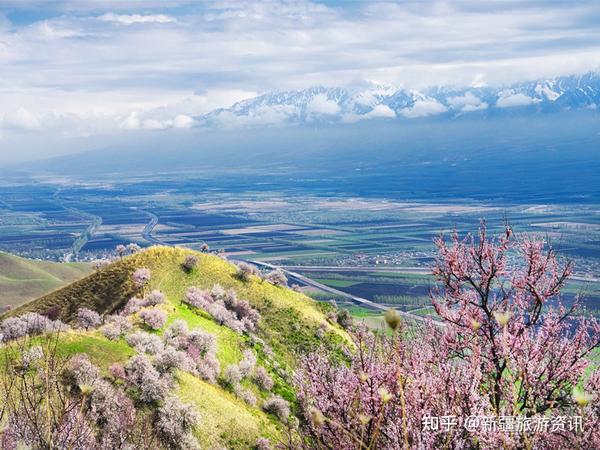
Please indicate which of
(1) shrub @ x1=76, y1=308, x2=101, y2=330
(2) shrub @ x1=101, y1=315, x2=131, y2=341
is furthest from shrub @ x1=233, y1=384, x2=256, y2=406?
(1) shrub @ x1=76, y1=308, x2=101, y2=330

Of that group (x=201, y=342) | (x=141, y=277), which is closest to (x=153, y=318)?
(x=201, y=342)

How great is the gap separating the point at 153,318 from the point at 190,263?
74.6 feet

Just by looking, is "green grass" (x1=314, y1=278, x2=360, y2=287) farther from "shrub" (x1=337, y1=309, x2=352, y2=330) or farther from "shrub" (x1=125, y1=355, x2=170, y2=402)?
"shrub" (x1=125, y1=355, x2=170, y2=402)

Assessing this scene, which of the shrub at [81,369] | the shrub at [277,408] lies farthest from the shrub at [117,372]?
the shrub at [277,408]

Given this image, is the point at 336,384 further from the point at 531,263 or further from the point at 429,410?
the point at 531,263

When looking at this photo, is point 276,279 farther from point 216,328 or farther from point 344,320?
point 216,328

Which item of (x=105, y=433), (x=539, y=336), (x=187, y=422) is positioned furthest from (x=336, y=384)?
(x=187, y=422)

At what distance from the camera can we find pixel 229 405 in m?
38.1

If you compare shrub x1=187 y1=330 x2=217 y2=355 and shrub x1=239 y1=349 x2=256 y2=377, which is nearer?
shrub x1=187 y1=330 x2=217 y2=355

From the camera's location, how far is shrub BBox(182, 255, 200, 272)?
68.1m

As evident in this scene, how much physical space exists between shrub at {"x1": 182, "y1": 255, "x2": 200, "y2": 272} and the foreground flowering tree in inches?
2019

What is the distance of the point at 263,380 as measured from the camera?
4631cm

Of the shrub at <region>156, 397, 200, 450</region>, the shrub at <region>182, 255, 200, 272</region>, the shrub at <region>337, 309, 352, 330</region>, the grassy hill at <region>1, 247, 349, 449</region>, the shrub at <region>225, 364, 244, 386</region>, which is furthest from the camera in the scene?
the shrub at <region>337, 309, 352, 330</region>

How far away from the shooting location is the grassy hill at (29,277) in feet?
437
